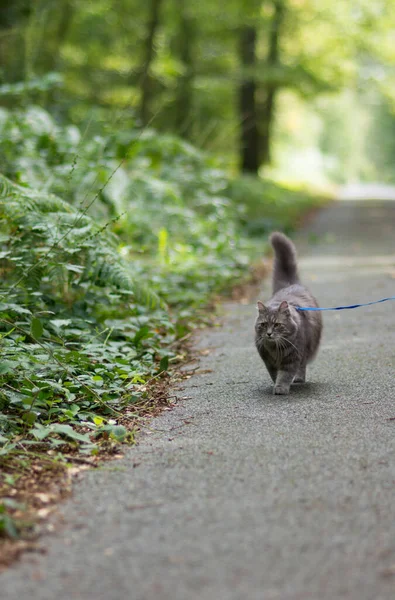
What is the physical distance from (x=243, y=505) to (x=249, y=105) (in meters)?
25.0

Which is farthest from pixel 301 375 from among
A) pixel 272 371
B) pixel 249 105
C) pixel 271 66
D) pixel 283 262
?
pixel 249 105

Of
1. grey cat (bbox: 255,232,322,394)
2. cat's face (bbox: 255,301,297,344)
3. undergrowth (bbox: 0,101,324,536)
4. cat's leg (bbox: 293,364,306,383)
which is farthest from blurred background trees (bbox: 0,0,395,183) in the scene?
cat's leg (bbox: 293,364,306,383)

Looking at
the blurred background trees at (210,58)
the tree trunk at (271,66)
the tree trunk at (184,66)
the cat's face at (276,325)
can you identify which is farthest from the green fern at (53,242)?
the tree trunk at (271,66)

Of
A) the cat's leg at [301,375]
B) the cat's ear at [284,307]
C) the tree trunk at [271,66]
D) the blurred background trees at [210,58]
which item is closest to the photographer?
the cat's ear at [284,307]

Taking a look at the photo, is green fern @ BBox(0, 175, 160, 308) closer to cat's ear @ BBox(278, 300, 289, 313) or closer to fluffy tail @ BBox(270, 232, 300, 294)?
fluffy tail @ BBox(270, 232, 300, 294)

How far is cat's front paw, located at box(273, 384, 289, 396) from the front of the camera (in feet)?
17.4

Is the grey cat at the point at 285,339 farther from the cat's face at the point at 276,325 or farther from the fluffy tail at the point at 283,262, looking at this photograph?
the fluffy tail at the point at 283,262

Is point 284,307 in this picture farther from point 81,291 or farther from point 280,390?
point 81,291

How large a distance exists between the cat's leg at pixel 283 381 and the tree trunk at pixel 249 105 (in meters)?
21.2

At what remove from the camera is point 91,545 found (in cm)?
301

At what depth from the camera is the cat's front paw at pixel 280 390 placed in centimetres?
532

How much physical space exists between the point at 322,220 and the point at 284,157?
2739 cm

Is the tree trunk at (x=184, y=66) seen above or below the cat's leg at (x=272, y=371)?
above

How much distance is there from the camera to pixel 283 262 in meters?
6.58
